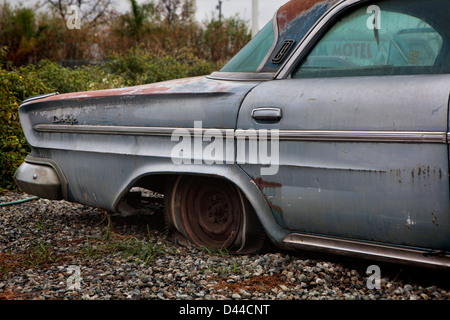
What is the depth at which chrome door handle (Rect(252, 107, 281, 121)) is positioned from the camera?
8.70 ft

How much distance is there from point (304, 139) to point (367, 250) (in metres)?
0.62

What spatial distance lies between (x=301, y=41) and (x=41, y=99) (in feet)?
6.60

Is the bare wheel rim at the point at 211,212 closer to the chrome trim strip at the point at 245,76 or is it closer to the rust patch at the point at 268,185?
the rust patch at the point at 268,185

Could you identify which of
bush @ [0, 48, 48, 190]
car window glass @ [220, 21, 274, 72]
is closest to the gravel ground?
car window glass @ [220, 21, 274, 72]

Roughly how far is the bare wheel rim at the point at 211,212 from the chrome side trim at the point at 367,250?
1.47 ft

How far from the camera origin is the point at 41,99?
147 inches

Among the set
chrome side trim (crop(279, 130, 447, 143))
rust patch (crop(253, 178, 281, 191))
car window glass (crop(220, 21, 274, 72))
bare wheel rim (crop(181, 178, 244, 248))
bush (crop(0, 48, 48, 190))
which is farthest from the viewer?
bush (crop(0, 48, 48, 190))

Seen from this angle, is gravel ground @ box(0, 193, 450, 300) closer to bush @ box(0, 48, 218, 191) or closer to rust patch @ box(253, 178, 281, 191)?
rust patch @ box(253, 178, 281, 191)

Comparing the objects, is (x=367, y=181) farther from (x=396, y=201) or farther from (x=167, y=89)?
(x=167, y=89)

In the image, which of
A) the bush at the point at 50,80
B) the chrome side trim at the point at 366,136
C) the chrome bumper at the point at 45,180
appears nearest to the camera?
the chrome side trim at the point at 366,136

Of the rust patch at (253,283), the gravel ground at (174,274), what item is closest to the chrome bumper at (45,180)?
the gravel ground at (174,274)

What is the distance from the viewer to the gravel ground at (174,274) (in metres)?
2.52

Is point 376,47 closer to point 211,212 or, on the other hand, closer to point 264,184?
point 264,184

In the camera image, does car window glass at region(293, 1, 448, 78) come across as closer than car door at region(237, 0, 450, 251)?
No
